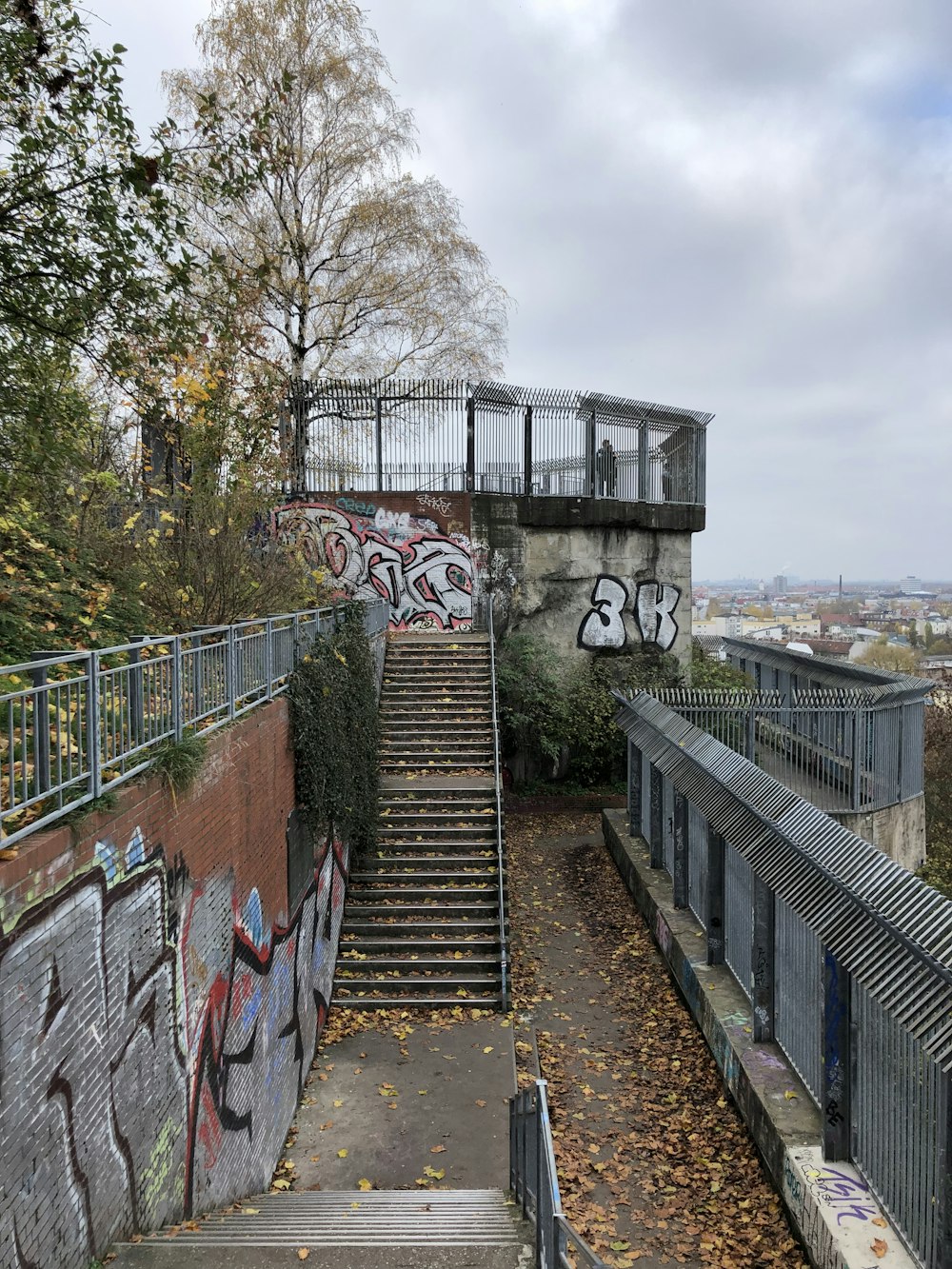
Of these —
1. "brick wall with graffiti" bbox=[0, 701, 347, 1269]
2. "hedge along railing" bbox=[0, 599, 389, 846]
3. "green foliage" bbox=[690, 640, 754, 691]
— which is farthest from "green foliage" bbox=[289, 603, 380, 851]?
"green foliage" bbox=[690, 640, 754, 691]

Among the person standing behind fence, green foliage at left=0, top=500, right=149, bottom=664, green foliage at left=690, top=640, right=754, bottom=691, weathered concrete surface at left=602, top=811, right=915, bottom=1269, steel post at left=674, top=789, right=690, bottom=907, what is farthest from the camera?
the person standing behind fence

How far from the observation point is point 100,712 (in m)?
5.07

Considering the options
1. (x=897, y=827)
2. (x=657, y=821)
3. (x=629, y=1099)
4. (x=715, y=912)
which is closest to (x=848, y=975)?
(x=629, y=1099)

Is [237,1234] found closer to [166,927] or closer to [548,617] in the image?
[166,927]

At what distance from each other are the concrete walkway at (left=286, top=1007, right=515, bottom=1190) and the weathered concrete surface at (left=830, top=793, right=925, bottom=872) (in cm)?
638

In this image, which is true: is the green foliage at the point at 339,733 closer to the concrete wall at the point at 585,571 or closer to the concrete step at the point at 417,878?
the concrete step at the point at 417,878

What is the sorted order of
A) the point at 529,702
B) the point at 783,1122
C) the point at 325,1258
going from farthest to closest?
the point at 529,702 < the point at 783,1122 < the point at 325,1258

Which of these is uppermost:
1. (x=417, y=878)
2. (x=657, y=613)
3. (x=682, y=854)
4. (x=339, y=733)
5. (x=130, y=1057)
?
(x=657, y=613)

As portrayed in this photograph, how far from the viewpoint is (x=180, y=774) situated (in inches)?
229

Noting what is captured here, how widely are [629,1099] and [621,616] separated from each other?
44.6 feet

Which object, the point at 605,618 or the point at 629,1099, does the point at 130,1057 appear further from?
the point at 605,618

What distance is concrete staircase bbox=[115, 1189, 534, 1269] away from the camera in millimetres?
4637

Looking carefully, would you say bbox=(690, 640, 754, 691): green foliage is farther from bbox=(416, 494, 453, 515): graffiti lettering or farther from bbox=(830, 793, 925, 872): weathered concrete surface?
bbox=(416, 494, 453, 515): graffiti lettering

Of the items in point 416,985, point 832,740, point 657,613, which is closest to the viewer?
point 416,985
